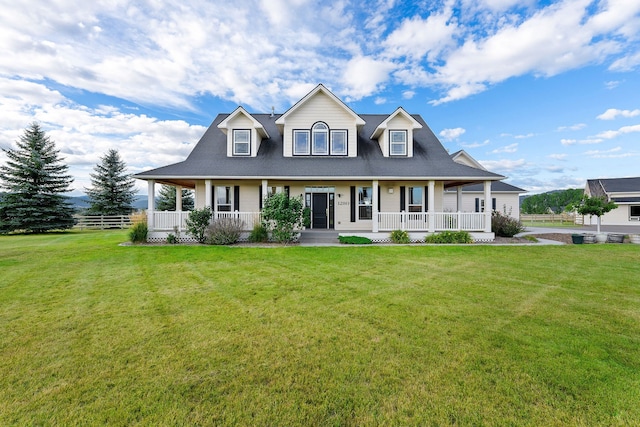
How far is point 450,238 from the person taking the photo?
1384cm

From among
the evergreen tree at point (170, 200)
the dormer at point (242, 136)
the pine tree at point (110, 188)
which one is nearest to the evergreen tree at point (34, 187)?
the pine tree at point (110, 188)

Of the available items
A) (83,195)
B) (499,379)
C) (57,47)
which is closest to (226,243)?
(57,47)

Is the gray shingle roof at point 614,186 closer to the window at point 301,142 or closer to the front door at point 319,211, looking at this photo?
the front door at point 319,211

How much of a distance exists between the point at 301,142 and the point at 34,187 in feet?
76.8

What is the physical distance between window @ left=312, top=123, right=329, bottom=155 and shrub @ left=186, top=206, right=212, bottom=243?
6962 mm

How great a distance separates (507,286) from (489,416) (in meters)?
4.82

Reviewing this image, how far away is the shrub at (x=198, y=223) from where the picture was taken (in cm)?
1317

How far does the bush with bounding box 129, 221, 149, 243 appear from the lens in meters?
13.3

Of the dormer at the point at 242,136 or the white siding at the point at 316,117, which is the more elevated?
the white siding at the point at 316,117

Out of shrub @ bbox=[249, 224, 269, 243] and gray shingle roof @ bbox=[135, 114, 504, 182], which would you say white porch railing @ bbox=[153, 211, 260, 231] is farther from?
gray shingle roof @ bbox=[135, 114, 504, 182]

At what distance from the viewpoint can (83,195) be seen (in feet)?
99.4

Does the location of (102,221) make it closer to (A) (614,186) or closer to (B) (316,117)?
(B) (316,117)

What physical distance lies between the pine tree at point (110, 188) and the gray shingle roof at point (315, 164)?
60.1ft

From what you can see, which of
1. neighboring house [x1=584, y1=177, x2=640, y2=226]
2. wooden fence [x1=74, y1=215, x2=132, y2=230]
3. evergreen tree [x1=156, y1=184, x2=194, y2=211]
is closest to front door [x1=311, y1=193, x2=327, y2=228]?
evergreen tree [x1=156, y1=184, x2=194, y2=211]
